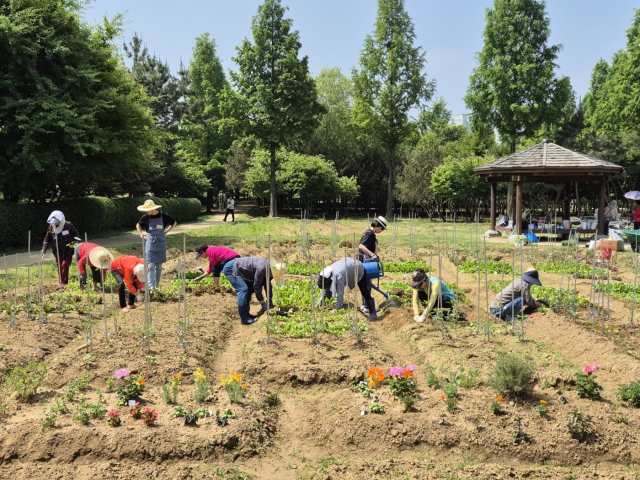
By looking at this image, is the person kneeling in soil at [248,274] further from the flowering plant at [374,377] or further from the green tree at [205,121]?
the green tree at [205,121]

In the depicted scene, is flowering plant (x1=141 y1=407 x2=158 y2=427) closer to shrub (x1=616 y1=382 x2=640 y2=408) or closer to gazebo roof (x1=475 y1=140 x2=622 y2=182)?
shrub (x1=616 y1=382 x2=640 y2=408)

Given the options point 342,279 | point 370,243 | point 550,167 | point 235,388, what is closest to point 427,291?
point 342,279

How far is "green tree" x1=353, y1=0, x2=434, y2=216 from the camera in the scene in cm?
3181

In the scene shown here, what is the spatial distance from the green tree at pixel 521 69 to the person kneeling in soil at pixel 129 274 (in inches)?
859

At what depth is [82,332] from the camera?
7000 millimetres

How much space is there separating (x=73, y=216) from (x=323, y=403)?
602 inches

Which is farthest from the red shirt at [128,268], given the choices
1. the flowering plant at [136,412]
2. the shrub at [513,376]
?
the shrub at [513,376]

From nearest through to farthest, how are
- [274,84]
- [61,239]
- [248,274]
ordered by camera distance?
[248,274] → [61,239] → [274,84]

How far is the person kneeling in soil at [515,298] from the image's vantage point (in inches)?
287

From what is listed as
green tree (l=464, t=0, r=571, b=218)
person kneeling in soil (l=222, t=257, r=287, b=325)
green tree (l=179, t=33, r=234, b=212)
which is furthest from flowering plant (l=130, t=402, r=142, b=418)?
green tree (l=179, t=33, r=234, b=212)

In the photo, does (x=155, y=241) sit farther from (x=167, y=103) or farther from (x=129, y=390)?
(x=167, y=103)

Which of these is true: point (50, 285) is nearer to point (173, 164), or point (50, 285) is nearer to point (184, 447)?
point (184, 447)

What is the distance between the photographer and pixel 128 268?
7539 millimetres

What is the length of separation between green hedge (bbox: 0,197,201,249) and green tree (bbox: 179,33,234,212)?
52.0 ft
